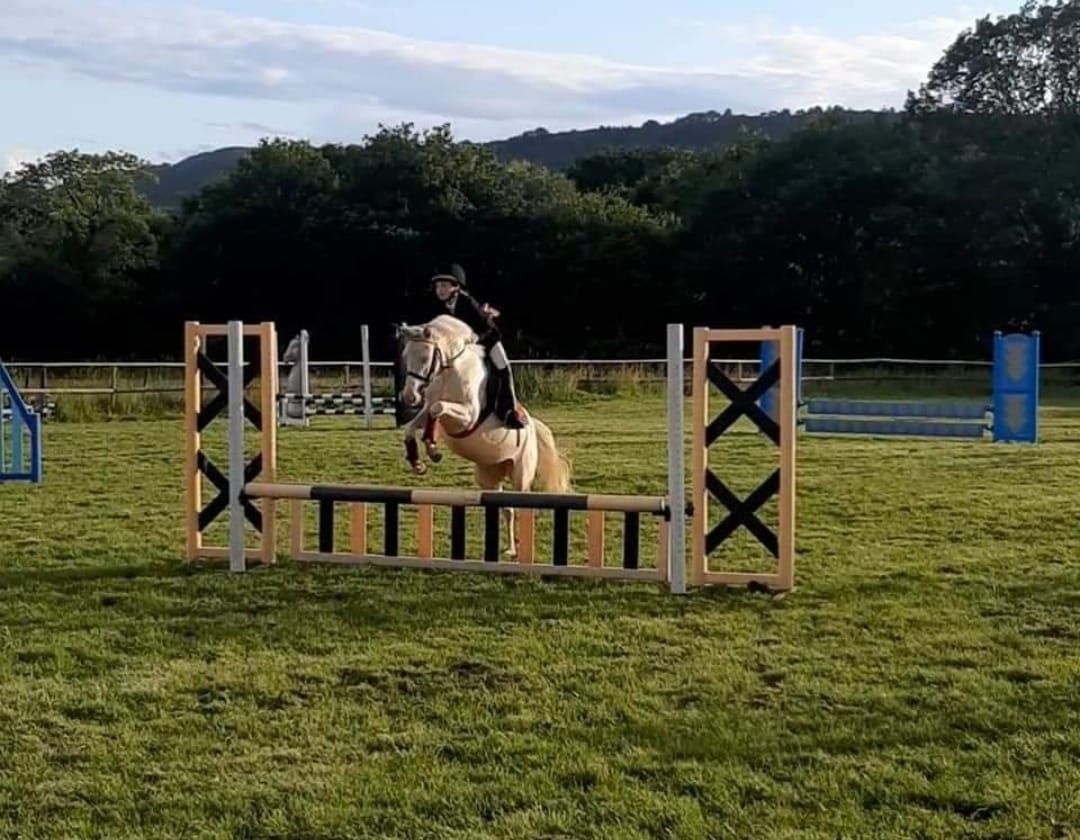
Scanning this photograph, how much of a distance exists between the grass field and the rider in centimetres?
107

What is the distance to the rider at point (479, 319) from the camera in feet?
24.8

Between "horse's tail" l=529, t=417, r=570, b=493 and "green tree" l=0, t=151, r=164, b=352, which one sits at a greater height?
"green tree" l=0, t=151, r=164, b=352

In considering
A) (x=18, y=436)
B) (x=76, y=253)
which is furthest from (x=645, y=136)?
(x=18, y=436)

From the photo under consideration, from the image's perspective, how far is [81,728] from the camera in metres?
4.52

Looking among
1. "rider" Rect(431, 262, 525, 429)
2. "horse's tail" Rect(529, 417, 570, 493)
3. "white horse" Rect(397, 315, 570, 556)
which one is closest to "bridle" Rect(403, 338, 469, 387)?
"white horse" Rect(397, 315, 570, 556)

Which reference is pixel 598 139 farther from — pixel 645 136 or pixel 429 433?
pixel 429 433

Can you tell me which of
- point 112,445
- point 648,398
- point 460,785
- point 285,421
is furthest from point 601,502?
point 648,398

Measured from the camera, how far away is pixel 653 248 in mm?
41656

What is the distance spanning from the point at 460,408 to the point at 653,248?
115 ft

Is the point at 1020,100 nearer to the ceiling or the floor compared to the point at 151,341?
nearer to the ceiling

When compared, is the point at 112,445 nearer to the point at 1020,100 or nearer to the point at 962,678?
the point at 962,678

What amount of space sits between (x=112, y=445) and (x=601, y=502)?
34.2 ft

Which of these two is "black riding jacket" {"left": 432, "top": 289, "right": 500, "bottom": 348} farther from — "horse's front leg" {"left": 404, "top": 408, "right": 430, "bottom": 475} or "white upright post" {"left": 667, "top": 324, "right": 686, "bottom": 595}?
Result: "white upright post" {"left": 667, "top": 324, "right": 686, "bottom": 595}

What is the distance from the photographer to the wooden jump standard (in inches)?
267
